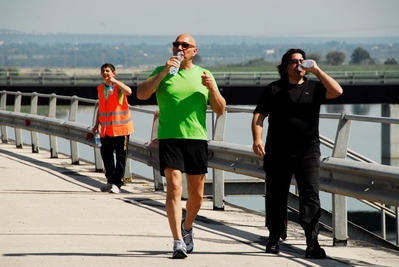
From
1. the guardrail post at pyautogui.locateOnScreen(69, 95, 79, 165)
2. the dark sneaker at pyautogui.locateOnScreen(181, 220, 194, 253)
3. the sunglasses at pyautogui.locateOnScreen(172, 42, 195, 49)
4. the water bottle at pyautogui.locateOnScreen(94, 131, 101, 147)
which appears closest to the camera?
the sunglasses at pyautogui.locateOnScreen(172, 42, 195, 49)

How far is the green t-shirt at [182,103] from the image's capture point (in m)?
9.23

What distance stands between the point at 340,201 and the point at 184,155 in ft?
5.40

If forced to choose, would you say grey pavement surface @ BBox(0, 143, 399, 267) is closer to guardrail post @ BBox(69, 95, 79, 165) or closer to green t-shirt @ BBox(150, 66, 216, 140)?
green t-shirt @ BBox(150, 66, 216, 140)

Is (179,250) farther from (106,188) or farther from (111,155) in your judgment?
(111,155)

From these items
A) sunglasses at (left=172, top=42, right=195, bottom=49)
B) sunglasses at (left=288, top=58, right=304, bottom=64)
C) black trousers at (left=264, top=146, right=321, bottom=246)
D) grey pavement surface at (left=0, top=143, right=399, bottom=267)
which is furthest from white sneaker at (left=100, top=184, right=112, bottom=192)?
sunglasses at (left=288, top=58, right=304, bottom=64)

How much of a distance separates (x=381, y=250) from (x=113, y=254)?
2443 mm

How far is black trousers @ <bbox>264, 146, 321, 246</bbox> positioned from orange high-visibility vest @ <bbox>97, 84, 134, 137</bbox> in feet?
18.0

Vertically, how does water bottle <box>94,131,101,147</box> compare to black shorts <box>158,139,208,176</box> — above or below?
below

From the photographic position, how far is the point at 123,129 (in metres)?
14.9

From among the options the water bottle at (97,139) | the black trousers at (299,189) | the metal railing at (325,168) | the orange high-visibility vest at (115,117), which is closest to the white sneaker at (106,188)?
the metal railing at (325,168)

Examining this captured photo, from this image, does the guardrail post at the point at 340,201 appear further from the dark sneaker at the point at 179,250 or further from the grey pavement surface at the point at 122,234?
the dark sneaker at the point at 179,250

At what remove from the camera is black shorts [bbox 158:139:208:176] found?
A: 30.3 feet

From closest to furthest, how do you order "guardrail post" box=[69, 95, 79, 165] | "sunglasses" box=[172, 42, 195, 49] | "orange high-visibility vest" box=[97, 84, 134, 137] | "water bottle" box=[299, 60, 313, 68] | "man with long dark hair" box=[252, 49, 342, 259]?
"water bottle" box=[299, 60, 313, 68]
"sunglasses" box=[172, 42, 195, 49]
"man with long dark hair" box=[252, 49, 342, 259]
"orange high-visibility vest" box=[97, 84, 134, 137]
"guardrail post" box=[69, 95, 79, 165]

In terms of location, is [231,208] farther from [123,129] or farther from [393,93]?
[393,93]
